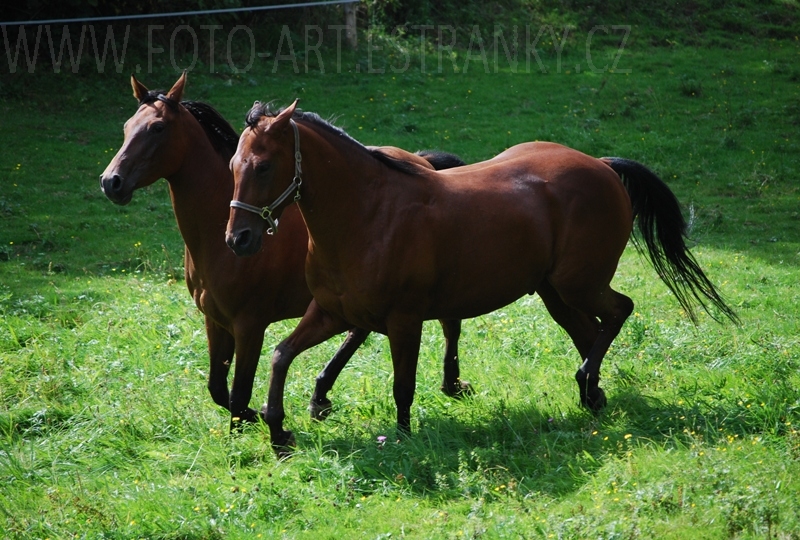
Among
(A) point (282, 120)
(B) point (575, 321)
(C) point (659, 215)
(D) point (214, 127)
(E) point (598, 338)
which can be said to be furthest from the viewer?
(C) point (659, 215)

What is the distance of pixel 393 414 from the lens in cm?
607

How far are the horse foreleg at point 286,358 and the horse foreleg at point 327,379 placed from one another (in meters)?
0.47

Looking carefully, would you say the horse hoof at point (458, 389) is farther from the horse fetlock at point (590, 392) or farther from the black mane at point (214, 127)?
the black mane at point (214, 127)

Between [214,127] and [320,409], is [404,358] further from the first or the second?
[214,127]

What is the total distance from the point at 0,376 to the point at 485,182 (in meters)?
4.09

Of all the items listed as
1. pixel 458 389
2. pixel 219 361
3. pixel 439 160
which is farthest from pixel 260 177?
pixel 439 160

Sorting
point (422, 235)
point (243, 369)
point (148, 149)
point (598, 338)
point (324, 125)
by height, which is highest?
point (324, 125)

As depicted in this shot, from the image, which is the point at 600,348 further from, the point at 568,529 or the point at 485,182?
the point at 568,529

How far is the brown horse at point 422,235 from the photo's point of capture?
5.12 meters

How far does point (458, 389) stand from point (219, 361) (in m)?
1.68

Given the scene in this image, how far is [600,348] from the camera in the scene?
19.8 ft

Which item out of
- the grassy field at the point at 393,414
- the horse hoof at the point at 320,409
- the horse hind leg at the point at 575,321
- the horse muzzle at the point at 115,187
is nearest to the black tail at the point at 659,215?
the grassy field at the point at 393,414

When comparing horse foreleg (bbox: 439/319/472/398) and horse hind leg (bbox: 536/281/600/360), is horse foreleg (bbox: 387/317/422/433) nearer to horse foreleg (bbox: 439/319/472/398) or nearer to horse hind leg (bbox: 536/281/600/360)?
horse foreleg (bbox: 439/319/472/398)

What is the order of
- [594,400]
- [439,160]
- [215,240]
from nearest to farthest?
[215,240] < [594,400] < [439,160]
